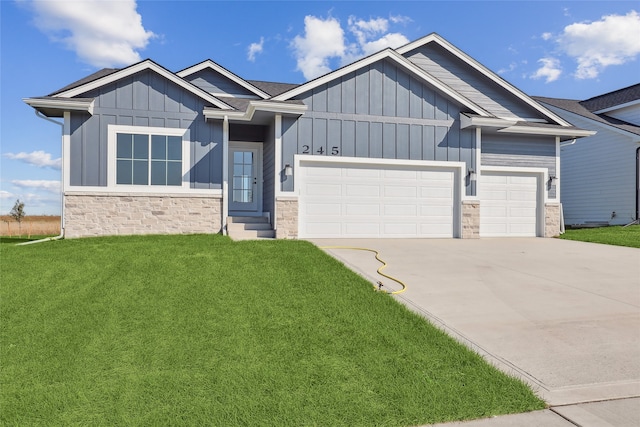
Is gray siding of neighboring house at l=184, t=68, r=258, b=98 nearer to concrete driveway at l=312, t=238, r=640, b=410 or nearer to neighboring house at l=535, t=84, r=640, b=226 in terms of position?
concrete driveway at l=312, t=238, r=640, b=410

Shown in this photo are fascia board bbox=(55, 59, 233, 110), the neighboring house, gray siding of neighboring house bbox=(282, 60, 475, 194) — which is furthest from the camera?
the neighboring house

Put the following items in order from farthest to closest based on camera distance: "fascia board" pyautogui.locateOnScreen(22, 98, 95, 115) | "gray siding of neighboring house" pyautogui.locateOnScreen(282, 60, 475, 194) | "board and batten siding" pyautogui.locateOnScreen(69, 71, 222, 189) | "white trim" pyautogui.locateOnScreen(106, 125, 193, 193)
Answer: "gray siding of neighboring house" pyautogui.locateOnScreen(282, 60, 475, 194), "white trim" pyautogui.locateOnScreen(106, 125, 193, 193), "board and batten siding" pyautogui.locateOnScreen(69, 71, 222, 189), "fascia board" pyautogui.locateOnScreen(22, 98, 95, 115)

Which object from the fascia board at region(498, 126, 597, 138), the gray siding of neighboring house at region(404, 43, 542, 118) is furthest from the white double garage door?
the gray siding of neighboring house at region(404, 43, 542, 118)

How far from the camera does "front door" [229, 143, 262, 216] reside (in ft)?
A: 42.3

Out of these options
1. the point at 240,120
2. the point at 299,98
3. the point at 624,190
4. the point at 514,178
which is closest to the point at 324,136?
the point at 299,98

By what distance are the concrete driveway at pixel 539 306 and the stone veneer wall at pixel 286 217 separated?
7.38 feet

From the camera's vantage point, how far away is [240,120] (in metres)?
11.4

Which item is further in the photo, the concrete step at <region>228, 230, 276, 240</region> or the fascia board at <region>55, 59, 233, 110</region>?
the concrete step at <region>228, 230, 276, 240</region>

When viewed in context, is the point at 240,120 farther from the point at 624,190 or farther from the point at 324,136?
the point at 624,190

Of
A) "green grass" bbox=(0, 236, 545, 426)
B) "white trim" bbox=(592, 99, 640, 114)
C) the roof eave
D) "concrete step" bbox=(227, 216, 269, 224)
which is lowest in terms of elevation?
"green grass" bbox=(0, 236, 545, 426)

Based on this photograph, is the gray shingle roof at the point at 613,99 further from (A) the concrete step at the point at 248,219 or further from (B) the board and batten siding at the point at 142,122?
(B) the board and batten siding at the point at 142,122

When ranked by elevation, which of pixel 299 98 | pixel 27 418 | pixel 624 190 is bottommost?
pixel 27 418

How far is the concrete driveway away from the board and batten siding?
485 centimetres

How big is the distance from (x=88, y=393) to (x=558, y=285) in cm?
628
